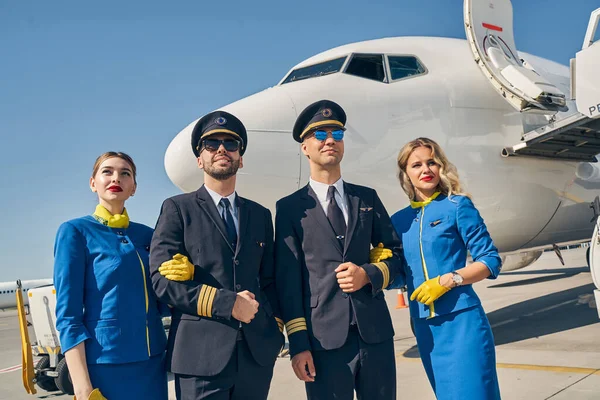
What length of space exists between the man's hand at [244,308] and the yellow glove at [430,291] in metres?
0.95

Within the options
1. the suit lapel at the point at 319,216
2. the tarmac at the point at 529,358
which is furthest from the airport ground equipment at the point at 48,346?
the suit lapel at the point at 319,216

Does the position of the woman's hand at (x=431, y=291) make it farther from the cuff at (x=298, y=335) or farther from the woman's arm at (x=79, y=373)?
the woman's arm at (x=79, y=373)

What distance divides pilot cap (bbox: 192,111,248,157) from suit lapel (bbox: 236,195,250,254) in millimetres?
313

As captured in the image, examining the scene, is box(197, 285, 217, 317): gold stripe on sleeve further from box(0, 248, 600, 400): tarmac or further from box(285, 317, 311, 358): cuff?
box(0, 248, 600, 400): tarmac

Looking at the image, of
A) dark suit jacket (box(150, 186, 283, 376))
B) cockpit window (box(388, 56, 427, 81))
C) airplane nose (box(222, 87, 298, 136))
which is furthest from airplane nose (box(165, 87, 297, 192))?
dark suit jacket (box(150, 186, 283, 376))

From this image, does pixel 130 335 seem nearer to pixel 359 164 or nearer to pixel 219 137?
pixel 219 137

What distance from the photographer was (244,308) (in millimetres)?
2457

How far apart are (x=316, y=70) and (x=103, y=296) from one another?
5.09 meters

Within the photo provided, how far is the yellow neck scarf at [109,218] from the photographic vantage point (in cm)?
279

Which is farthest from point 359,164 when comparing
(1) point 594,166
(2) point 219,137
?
(1) point 594,166

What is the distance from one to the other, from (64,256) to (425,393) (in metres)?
3.84

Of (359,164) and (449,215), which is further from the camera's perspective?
(359,164)

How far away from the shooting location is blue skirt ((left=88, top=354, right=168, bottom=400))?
250 cm

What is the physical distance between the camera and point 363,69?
684cm
